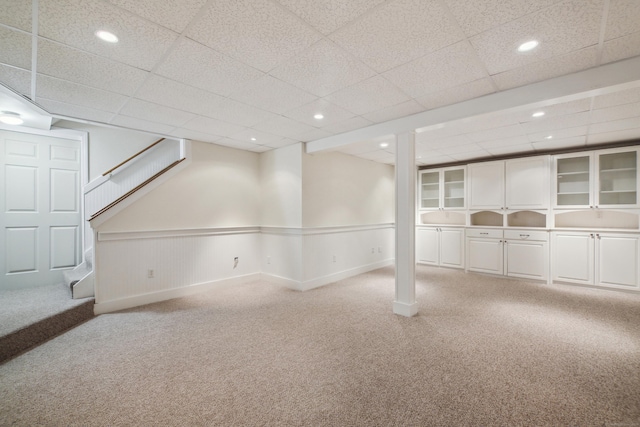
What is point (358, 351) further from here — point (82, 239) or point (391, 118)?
point (82, 239)

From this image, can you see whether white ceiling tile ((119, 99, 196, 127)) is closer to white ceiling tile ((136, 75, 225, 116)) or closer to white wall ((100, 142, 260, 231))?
white ceiling tile ((136, 75, 225, 116))

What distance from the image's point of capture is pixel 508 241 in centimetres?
493

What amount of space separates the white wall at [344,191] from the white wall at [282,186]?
0.41ft

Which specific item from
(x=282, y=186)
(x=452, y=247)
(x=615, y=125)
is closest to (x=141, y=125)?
(x=282, y=186)

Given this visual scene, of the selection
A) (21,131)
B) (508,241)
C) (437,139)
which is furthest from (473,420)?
(21,131)

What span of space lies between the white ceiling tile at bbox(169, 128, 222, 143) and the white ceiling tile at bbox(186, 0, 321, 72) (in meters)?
2.11

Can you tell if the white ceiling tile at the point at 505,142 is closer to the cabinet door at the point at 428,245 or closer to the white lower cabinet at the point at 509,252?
the white lower cabinet at the point at 509,252

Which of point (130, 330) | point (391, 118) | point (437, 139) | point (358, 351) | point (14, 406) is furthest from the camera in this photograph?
point (437, 139)

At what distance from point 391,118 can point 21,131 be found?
16.3 ft

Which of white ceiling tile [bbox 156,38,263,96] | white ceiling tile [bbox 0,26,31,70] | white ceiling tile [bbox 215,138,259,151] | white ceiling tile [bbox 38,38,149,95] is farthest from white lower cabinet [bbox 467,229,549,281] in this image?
white ceiling tile [bbox 0,26,31,70]

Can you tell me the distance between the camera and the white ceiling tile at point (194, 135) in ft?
12.1

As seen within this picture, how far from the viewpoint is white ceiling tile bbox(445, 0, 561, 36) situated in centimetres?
147

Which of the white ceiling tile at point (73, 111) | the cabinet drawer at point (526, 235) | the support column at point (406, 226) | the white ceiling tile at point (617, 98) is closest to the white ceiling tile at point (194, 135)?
the white ceiling tile at point (73, 111)

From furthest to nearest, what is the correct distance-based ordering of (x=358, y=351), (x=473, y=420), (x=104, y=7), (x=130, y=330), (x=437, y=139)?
(x=437, y=139) < (x=130, y=330) < (x=358, y=351) < (x=473, y=420) < (x=104, y=7)
